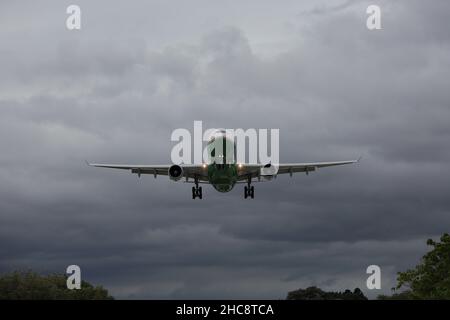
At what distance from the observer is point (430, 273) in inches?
4409

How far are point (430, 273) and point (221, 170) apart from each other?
41.6 m

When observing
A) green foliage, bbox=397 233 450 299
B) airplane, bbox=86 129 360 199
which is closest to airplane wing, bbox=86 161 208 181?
airplane, bbox=86 129 360 199

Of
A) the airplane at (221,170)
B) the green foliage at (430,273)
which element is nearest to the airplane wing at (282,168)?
the airplane at (221,170)

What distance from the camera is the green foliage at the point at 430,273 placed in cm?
11119

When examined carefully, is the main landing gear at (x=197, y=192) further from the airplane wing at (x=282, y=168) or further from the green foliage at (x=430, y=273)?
the green foliage at (x=430, y=273)

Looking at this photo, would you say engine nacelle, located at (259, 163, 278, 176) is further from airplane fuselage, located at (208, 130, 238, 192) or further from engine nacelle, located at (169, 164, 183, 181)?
engine nacelle, located at (169, 164, 183, 181)

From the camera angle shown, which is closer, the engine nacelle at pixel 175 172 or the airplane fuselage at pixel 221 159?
the airplane fuselage at pixel 221 159

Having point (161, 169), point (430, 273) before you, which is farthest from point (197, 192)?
point (430, 273)

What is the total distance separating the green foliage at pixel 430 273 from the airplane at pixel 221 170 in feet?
82.4

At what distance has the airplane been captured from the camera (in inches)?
3282
